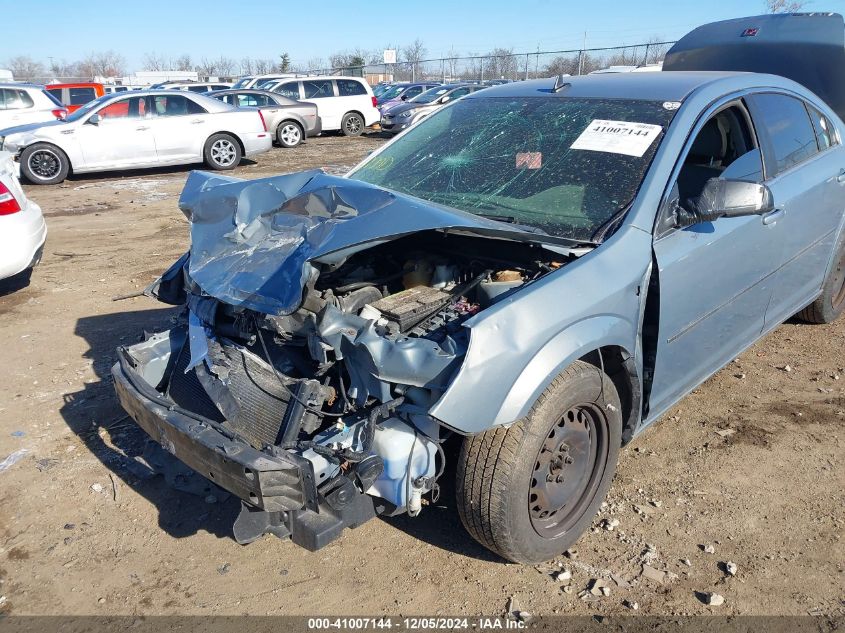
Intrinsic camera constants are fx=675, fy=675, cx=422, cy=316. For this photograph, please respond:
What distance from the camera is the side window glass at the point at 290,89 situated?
61.2 feet

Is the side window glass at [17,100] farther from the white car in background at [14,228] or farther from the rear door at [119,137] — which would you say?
the white car in background at [14,228]

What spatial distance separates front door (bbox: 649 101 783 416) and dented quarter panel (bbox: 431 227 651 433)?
0.21 meters

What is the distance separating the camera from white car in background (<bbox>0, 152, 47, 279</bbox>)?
5668 millimetres

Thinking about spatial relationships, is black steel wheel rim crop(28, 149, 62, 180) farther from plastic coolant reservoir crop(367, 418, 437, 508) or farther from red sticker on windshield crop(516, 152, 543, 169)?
plastic coolant reservoir crop(367, 418, 437, 508)

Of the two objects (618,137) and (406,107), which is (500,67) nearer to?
(406,107)

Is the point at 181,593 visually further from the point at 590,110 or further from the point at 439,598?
the point at 590,110

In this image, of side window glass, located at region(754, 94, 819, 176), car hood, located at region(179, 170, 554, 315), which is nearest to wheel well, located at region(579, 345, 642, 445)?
car hood, located at region(179, 170, 554, 315)

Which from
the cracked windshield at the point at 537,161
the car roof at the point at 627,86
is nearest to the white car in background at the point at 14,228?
the cracked windshield at the point at 537,161

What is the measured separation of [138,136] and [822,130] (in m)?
11.7

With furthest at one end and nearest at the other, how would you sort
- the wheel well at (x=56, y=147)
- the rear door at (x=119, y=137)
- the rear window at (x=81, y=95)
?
the rear window at (x=81, y=95)
the rear door at (x=119, y=137)
the wheel well at (x=56, y=147)

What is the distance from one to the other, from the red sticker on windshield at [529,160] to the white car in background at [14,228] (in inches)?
179

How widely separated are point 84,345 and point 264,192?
269 centimetres

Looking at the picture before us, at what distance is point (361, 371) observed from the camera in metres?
2.49

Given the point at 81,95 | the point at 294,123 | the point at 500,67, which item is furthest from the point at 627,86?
the point at 500,67
